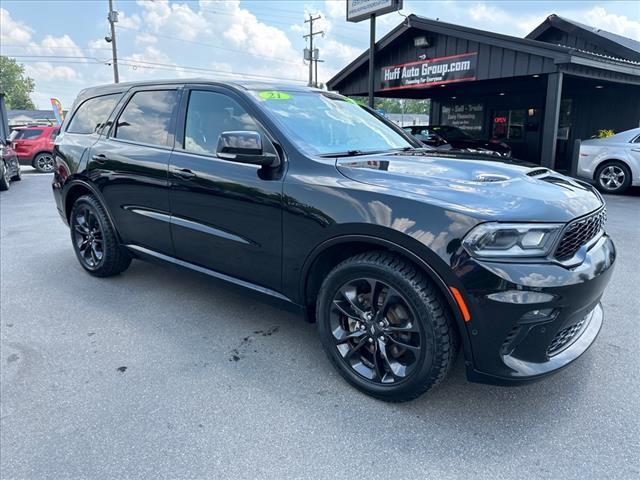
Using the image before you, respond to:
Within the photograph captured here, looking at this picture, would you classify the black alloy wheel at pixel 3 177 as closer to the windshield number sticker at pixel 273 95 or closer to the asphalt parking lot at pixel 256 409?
the asphalt parking lot at pixel 256 409

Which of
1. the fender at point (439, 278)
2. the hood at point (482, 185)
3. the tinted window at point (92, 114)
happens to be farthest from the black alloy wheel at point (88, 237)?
the fender at point (439, 278)

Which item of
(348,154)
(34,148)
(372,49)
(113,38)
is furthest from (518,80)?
(113,38)

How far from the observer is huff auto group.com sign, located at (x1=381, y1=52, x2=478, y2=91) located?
12453 mm

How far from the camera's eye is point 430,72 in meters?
13.6

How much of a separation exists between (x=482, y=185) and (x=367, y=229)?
61 cm

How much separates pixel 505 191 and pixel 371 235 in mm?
690

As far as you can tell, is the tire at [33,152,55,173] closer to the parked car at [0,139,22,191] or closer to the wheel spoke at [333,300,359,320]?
the parked car at [0,139,22,191]

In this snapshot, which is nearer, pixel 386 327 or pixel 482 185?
pixel 482 185

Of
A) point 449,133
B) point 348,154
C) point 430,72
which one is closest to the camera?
point 348,154

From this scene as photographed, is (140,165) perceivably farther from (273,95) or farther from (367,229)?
(367,229)

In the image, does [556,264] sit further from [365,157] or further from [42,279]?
[42,279]

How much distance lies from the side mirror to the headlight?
1.29 metres

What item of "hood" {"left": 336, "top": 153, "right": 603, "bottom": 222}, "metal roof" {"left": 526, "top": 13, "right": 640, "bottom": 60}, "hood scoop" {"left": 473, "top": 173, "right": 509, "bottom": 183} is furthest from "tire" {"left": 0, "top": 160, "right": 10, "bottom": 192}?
"metal roof" {"left": 526, "top": 13, "right": 640, "bottom": 60}

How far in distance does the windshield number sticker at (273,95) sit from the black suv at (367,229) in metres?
0.01
